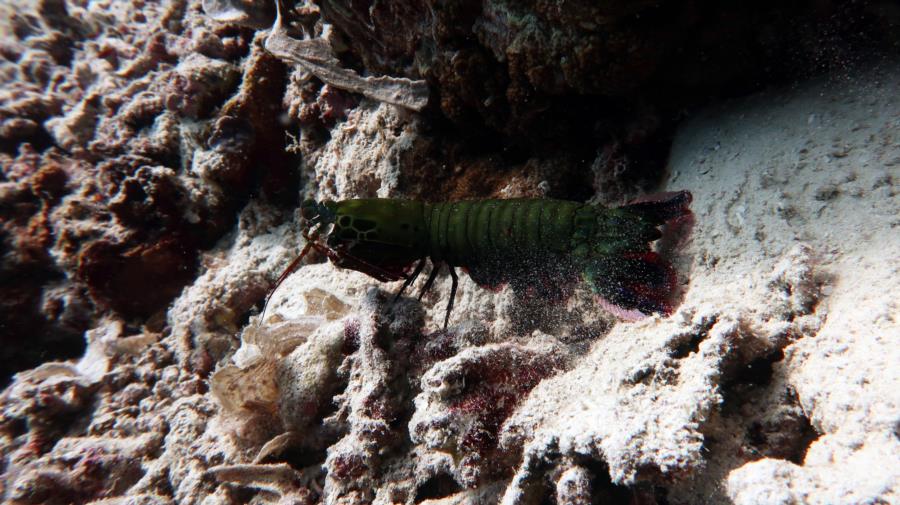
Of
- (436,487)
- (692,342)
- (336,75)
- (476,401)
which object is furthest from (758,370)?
(336,75)

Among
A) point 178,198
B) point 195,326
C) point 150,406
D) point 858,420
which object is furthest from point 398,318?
point 178,198

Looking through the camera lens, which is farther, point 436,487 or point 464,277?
point 464,277

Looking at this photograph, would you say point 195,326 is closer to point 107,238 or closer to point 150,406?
point 150,406

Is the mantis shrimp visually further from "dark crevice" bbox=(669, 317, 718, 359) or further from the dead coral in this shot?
the dead coral

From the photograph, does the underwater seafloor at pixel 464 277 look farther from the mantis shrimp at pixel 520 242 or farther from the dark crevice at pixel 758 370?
the mantis shrimp at pixel 520 242

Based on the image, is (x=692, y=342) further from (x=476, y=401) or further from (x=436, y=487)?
(x=436, y=487)

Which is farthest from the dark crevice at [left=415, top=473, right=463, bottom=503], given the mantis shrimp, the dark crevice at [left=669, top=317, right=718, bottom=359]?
the dark crevice at [left=669, top=317, right=718, bottom=359]

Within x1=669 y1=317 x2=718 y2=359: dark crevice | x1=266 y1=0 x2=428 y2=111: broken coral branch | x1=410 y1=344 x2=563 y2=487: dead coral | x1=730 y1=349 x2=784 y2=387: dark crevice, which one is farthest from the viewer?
x1=266 y1=0 x2=428 y2=111: broken coral branch

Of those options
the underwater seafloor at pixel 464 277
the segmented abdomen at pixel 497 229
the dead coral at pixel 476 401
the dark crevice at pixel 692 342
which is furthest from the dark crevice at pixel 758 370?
the segmented abdomen at pixel 497 229
